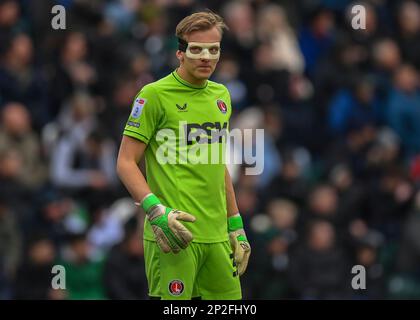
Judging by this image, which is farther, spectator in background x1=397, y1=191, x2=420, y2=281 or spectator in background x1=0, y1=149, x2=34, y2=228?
spectator in background x1=397, y1=191, x2=420, y2=281

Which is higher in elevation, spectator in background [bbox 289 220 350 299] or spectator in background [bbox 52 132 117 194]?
spectator in background [bbox 52 132 117 194]

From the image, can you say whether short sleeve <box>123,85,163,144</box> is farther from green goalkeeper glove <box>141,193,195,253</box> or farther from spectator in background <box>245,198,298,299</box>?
spectator in background <box>245,198,298,299</box>

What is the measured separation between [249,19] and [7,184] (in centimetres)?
463

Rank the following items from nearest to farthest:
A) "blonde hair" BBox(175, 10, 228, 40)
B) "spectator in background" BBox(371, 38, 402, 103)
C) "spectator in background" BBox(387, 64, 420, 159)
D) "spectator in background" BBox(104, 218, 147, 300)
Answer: "blonde hair" BBox(175, 10, 228, 40) → "spectator in background" BBox(104, 218, 147, 300) → "spectator in background" BBox(387, 64, 420, 159) → "spectator in background" BBox(371, 38, 402, 103)

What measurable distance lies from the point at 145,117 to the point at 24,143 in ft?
22.8

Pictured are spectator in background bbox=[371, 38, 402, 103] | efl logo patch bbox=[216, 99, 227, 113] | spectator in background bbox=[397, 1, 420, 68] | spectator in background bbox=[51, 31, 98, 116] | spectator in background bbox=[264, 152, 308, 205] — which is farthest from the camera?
spectator in background bbox=[397, 1, 420, 68]

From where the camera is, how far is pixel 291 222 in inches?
627

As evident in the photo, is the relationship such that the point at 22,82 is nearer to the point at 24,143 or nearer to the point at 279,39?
the point at 24,143

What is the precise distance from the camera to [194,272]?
9.36m

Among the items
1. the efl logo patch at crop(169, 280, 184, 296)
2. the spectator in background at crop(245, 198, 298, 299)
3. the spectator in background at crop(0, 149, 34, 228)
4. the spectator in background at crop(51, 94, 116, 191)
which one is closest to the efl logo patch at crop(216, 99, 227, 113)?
the efl logo patch at crop(169, 280, 184, 296)

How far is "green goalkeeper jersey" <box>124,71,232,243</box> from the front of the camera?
9305 millimetres

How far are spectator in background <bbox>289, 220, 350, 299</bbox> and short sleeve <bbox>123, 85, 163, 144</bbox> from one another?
6.35 m
